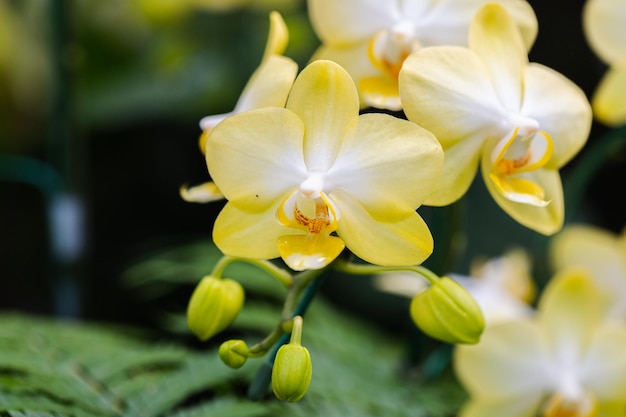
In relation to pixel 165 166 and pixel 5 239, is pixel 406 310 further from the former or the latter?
pixel 5 239

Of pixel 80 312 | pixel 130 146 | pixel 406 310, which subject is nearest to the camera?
pixel 80 312

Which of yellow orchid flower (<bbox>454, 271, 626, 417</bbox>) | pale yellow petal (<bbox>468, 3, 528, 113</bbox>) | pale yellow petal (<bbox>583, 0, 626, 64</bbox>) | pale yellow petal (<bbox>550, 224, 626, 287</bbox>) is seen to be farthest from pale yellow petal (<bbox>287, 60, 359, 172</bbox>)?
pale yellow petal (<bbox>550, 224, 626, 287</bbox>)

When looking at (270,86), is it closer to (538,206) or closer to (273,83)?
(273,83)

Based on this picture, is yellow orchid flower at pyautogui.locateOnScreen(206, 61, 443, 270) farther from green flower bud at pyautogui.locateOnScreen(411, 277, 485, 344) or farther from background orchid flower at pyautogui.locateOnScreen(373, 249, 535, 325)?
background orchid flower at pyautogui.locateOnScreen(373, 249, 535, 325)

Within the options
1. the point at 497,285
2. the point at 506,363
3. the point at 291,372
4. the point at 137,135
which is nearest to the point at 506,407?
the point at 506,363

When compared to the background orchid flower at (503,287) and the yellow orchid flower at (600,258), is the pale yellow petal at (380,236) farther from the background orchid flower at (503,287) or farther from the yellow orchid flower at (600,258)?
the yellow orchid flower at (600,258)

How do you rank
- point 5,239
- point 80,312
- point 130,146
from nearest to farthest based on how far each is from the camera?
point 80,312 → point 5,239 → point 130,146

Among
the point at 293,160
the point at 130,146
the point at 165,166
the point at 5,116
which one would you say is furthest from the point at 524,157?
the point at 5,116

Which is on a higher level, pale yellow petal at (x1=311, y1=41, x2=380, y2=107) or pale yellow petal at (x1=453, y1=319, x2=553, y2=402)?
pale yellow petal at (x1=311, y1=41, x2=380, y2=107)
